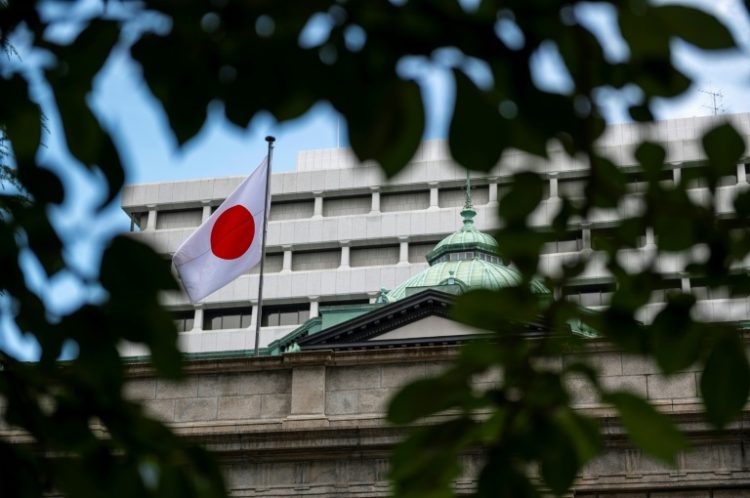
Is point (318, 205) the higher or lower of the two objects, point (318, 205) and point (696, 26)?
the higher

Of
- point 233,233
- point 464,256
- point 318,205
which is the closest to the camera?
point 233,233

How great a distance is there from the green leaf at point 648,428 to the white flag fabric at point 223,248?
2658 cm

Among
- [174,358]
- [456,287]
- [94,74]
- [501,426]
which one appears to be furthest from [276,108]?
[456,287]

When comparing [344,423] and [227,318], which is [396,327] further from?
[227,318]

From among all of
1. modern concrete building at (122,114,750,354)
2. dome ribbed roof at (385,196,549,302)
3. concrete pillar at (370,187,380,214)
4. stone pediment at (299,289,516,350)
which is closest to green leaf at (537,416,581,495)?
stone pediment at (299,289,516,350)

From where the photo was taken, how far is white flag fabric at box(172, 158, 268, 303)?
30.5 meters

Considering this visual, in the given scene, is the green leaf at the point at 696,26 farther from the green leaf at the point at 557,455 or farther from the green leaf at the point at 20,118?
the green leaf at the point at 20,118

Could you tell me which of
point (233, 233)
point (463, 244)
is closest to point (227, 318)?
point (463, 244)

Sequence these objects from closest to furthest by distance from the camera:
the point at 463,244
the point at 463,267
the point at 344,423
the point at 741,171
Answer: the point at 344,423 → the point at 741,171 → the point at 463,267 → the point at 463,244

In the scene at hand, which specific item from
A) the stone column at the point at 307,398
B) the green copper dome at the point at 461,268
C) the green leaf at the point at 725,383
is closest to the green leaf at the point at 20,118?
the green leaf at the point at 725,383

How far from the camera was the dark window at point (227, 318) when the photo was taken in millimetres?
97938

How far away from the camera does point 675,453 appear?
11.8 feet

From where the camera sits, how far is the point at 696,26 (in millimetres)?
3391

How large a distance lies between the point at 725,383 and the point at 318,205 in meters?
95.0
